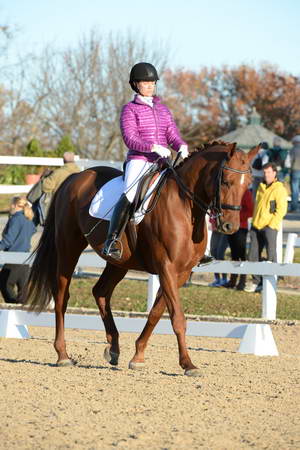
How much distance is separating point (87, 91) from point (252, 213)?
28.6 metres

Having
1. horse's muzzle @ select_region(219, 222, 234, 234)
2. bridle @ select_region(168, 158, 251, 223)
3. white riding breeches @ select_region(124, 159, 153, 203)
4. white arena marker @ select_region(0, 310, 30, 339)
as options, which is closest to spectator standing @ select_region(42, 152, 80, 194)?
white arena marker @ select_region(0, 310, 30, 339)

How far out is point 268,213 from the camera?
48.6ft

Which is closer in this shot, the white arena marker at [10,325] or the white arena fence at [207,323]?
the white arena fence at [207,323]

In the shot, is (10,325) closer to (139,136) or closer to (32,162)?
(139,136)

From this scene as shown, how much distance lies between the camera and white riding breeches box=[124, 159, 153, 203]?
8.80 metres

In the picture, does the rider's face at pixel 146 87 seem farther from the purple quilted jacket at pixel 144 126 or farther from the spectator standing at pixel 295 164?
the spectator standing at pixel 295 164

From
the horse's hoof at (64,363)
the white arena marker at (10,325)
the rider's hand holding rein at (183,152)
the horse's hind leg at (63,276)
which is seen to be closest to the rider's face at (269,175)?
the white arena marker at (10,325)

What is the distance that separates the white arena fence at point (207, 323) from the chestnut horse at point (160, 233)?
0.73 m

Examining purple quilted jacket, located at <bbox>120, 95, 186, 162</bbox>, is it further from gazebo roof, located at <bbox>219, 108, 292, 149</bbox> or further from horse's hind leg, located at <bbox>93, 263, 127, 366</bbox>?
gazebo roof, located at <bbox>219, 108, 292, 149</bbox>

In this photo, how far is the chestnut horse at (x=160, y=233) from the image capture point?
26.8 feet

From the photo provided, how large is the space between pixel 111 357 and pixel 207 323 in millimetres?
1481

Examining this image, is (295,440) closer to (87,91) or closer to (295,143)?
(295,143)

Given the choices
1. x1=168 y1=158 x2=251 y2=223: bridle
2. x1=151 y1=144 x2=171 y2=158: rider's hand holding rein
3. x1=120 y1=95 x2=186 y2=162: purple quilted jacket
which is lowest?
x1=168 y1=158 x2=251 y2=223: bridle

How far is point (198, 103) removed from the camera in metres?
62.0
